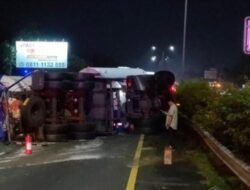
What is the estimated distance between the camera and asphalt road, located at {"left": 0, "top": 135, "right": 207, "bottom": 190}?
42.3 feet

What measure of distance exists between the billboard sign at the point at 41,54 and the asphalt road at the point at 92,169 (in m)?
34.6

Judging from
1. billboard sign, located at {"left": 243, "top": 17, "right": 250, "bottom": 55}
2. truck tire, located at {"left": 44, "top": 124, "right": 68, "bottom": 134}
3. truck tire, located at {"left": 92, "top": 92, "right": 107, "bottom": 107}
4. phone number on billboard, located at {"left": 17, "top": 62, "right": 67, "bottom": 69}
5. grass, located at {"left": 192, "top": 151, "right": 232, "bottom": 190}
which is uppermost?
phone number on billboard, located at {"left": 17, "top": 62, "right": 67, "bottom": 69}

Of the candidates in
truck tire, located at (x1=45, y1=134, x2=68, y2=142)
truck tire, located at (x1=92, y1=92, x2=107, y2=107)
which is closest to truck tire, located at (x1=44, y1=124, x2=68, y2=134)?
truck tire, located at (x1=45, y1=134, x2=68, y2=142)

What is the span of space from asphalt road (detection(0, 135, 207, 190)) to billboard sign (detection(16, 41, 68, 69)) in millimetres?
34614

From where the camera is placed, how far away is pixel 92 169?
15.2 meters

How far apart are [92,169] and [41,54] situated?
136ft

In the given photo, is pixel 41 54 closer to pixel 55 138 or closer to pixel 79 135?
pixel 79 135

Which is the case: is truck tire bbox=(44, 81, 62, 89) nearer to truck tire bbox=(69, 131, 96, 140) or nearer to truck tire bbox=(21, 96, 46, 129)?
truck tire bbox=(21, 96, 46, 129)

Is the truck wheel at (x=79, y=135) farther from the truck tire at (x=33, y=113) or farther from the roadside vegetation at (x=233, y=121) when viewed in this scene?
the roadside vegetation at (x=233, y=121)

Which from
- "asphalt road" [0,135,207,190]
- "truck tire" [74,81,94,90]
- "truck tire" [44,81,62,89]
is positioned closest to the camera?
"asphalt road" [0,135,207,190]

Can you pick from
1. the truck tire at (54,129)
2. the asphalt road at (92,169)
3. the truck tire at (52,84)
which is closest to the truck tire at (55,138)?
the truck tire at (54,129)

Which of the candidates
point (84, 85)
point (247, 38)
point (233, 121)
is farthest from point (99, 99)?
point (247, 38)

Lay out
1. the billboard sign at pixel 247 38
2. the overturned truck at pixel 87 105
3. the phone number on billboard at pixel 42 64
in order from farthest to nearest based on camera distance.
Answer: the phone number on billboard at pixel 42 64 < the overturned truck at pixel 87 105 < the billboard sign at pixel 247 38

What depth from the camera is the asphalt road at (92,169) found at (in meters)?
12.9
